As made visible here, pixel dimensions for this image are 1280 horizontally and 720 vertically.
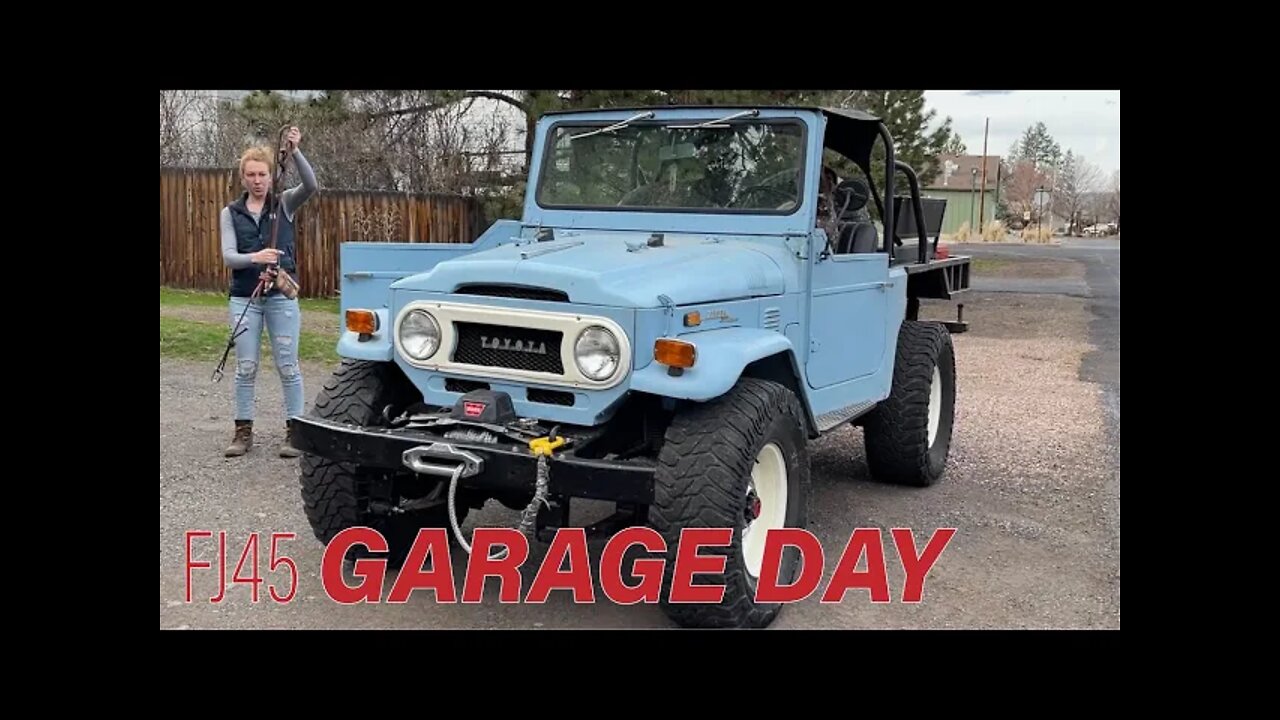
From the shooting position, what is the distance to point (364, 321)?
4734 mm

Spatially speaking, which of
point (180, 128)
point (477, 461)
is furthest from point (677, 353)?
point (180, 128)

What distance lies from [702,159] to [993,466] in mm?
3264

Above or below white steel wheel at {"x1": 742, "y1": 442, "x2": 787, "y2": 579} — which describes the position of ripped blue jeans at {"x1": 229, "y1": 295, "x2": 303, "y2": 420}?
above

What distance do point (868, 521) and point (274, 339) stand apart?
380 cm

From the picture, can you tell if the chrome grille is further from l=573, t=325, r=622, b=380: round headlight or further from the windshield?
the windshield

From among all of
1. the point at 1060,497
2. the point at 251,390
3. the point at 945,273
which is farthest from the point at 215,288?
the point at 1060,497

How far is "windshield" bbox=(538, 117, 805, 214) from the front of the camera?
5473 millimetres

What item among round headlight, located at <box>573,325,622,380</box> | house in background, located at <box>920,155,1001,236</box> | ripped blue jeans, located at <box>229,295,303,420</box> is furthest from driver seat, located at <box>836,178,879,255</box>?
house in background, located at <box>920,155,1001,236</box>

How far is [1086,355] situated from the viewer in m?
13.1

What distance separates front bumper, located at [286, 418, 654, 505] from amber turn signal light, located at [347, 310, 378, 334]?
488 mm

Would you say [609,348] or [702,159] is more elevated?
[702,159]

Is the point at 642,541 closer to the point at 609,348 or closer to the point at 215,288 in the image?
the point at 609,348

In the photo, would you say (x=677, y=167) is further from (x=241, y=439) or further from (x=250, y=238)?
(x=241, y=439)

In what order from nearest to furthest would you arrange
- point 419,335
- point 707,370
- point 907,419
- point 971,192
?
1. point 707,370
2. point 419,335
3. point 907,419
4. point 971,192
